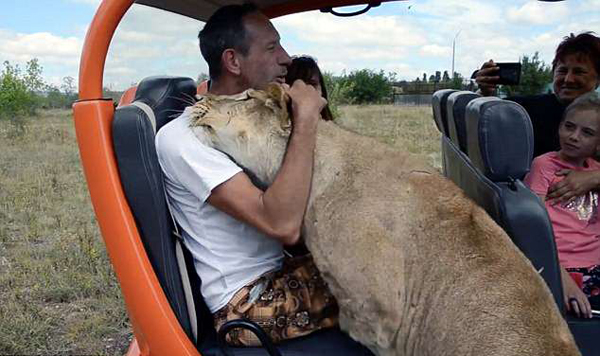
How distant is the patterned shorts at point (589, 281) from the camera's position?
8.23 ft

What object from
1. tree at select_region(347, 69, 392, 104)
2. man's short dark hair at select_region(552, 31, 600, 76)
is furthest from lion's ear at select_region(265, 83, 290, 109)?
tree at select_region(347, 69, 392, 104)

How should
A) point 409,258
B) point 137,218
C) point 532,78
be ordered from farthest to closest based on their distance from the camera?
point 532,78 → point 137,218 → point 409,258

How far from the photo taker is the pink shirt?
103 inches

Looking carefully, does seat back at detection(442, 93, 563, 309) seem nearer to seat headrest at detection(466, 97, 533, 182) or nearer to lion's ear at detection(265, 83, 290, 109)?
seat headrest at detection(466, 97, 533, 182)

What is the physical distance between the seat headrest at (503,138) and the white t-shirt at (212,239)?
78 cm

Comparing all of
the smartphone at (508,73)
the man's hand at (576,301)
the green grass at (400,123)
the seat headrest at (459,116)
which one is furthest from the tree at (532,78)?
the green grass at (400,123)

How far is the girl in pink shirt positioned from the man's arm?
1.27m

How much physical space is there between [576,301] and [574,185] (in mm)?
523

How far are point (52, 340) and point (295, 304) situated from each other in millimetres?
2427

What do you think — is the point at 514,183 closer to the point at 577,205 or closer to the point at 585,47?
the point at 577,205

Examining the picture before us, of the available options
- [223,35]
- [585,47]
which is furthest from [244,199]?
[585,47]

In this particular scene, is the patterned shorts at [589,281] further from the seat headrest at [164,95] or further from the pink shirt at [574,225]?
the seat headrest at [164,95]

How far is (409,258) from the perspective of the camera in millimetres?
1711

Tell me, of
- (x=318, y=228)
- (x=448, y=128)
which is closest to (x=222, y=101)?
(x=318, y=228)
